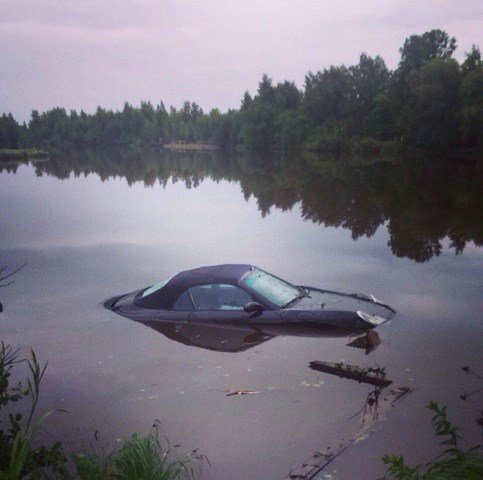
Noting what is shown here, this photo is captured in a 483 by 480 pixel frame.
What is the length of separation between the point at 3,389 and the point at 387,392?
505cm

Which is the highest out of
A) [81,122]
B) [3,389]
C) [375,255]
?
[81,122]

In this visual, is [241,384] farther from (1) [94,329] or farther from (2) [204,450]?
(1) [94,329]

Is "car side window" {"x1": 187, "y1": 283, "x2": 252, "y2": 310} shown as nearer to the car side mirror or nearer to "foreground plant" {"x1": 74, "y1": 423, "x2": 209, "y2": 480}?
the car side mirror

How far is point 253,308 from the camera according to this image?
9.99m

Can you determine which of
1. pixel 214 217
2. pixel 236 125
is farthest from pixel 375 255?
pixel 236 125

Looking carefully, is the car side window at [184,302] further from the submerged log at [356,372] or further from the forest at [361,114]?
the forest at [361,114]

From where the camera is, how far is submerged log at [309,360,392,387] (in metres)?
8.11

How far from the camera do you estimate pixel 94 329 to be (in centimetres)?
1108

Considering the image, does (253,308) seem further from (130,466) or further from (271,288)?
(130,466)

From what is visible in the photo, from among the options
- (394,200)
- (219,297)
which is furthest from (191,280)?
(394,200)

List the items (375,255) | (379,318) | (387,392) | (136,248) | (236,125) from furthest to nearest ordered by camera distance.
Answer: (236,125) → (136,248) → (375,255) → (379,318) → (387,392)

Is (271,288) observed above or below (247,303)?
above

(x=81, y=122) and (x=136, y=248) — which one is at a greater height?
(x=81, y=122)

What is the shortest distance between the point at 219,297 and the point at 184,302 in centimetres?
67
